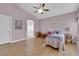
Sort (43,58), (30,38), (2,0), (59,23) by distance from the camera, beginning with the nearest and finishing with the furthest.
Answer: (2,0) < (43,58) < (59,23) < (30,38)

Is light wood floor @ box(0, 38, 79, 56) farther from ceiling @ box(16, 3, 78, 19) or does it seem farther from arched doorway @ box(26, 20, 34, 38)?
ceiling @ box(16, 3, 78, 19)

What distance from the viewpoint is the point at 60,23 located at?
3957 mm

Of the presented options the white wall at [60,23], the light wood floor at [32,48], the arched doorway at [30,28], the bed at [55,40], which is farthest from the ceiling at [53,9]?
the light wood floor at [32,48]

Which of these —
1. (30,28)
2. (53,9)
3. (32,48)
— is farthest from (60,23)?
(32,48)

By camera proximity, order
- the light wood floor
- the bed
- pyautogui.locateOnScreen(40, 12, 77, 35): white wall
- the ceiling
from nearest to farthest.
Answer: the ceiling < pyautogui.locateOnScreen(40, 12, 77, 35): white wall < the light wood floor < the bed

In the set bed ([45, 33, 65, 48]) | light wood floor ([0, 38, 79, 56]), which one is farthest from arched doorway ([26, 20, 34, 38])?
bed ([45, 33, 65, 48])

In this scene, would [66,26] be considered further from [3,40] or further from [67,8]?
[3,40]

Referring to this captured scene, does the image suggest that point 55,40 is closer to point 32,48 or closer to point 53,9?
point 32,48

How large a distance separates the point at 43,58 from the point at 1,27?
2.10 metres

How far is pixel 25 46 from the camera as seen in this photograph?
14.5 ft

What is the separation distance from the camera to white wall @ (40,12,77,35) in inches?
149

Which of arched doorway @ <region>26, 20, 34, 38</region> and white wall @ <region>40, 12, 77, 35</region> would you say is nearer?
white wall @ <region>40, 12, 77, 35</region>

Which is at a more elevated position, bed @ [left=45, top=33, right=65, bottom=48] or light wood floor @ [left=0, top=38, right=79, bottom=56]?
bed @ [left=45, top=33, right=65, bottom=48]

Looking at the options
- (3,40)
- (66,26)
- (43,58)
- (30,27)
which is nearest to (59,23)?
(66,26)
